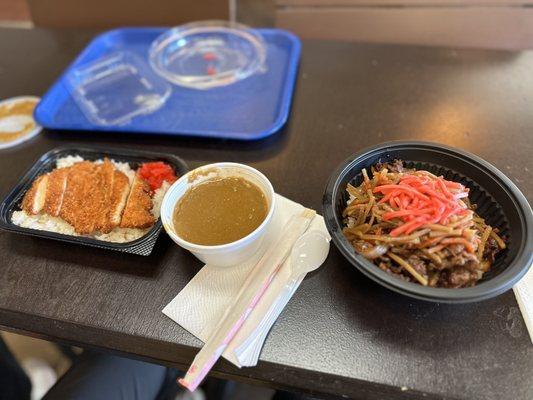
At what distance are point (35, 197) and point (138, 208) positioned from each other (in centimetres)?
29

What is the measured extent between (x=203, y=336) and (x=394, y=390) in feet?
1.30

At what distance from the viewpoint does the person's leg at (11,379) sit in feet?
4.28

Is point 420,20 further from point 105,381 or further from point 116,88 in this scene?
point 105,381

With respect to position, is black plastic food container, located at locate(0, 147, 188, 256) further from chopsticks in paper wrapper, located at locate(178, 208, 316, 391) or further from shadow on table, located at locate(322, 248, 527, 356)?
shadow on table, located at locate(322, 248, 527, 356)

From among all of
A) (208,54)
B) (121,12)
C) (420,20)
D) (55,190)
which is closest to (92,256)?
(55,190)

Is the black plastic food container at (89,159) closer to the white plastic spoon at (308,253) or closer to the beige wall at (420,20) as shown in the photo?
the white plastic spoon at (308,253)

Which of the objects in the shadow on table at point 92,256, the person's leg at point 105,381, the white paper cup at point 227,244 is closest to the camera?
the white paper cup at point 227,244

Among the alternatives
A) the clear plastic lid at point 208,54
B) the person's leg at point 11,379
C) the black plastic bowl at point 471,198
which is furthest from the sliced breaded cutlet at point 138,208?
the person's leg at point 11,379

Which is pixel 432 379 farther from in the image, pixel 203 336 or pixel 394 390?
pixel 203 336

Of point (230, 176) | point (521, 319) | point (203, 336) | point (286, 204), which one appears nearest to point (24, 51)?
point (230, 176)

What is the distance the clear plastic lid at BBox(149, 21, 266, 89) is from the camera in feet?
5.21

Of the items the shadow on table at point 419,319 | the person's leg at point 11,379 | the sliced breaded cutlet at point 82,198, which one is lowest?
the person's leg at point 11,379

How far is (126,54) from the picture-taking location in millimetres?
1780

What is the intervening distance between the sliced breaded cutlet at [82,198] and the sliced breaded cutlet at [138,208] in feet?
0.27
